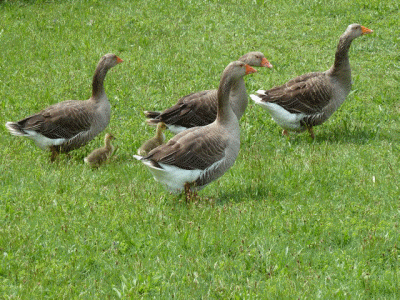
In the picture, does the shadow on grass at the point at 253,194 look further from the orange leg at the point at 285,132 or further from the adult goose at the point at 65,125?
the orange leg at the point at 285,132

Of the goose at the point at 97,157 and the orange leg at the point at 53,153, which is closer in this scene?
the goose at the point at 97,157

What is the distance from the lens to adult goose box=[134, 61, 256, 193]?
27.2 feet

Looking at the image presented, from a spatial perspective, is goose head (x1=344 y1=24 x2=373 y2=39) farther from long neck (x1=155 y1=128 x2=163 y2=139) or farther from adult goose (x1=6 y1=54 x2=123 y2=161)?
adult goose (x1=6 y1=54 x2=123 y2=161)

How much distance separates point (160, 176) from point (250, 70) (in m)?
2.13

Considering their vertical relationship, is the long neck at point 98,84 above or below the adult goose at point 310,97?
above

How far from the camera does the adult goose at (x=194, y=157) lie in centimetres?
830

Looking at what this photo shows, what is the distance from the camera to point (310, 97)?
11.8 meters

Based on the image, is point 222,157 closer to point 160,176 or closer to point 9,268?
point 160,176

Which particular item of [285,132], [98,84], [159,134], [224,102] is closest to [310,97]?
[285,132]

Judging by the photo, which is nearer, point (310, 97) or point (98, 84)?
point (98, 84)

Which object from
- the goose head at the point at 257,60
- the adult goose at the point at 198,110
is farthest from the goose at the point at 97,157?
the goose head at the point at 257,60

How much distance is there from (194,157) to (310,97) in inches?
164

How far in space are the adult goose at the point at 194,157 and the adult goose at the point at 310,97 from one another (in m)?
3.11

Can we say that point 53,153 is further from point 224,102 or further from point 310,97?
point 310,97
